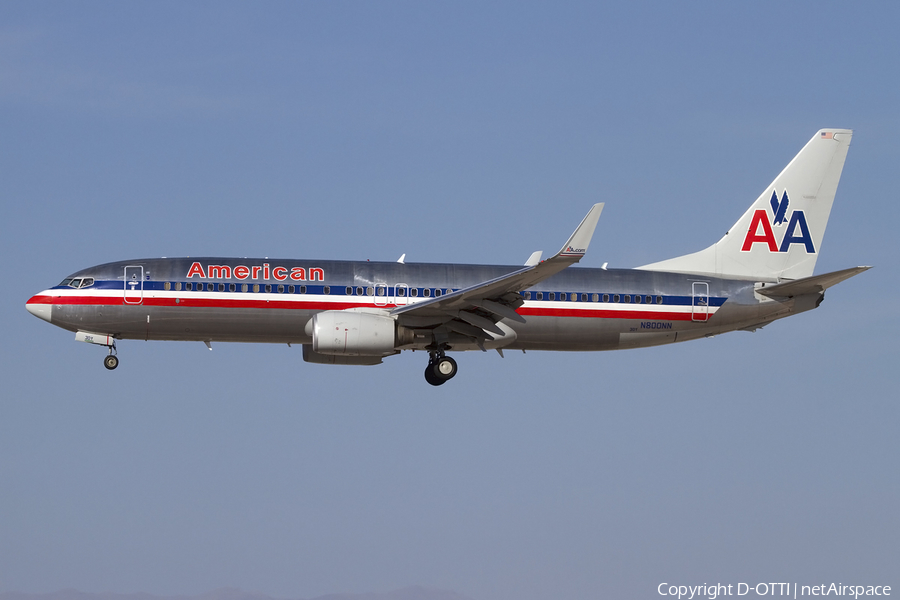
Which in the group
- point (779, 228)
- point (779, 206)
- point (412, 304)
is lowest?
point (412, 304)

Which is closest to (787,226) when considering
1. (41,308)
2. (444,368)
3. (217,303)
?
(444,368)

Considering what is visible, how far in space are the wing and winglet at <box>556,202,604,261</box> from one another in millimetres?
498

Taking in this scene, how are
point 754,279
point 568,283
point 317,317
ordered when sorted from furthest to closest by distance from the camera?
point 754,279, point 568,283, point 317,317

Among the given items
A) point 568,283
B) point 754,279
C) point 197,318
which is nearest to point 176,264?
point 197,318

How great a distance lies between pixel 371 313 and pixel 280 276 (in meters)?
3.44

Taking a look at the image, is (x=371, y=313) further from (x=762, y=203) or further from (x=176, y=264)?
(x=762, y=203)

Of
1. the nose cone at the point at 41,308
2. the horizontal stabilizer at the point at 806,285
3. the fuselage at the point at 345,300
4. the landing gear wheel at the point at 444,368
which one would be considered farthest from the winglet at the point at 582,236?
the nose cone at the point at 41,308

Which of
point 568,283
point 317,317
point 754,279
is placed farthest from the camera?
point 754,279

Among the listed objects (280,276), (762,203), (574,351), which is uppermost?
(762,203)

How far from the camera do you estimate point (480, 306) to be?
37.3 meters

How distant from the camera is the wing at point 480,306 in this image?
35156 mm

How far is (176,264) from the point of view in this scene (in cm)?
3891

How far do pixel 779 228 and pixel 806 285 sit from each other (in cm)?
508

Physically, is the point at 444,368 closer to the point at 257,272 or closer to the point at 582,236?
the point at 257,272
